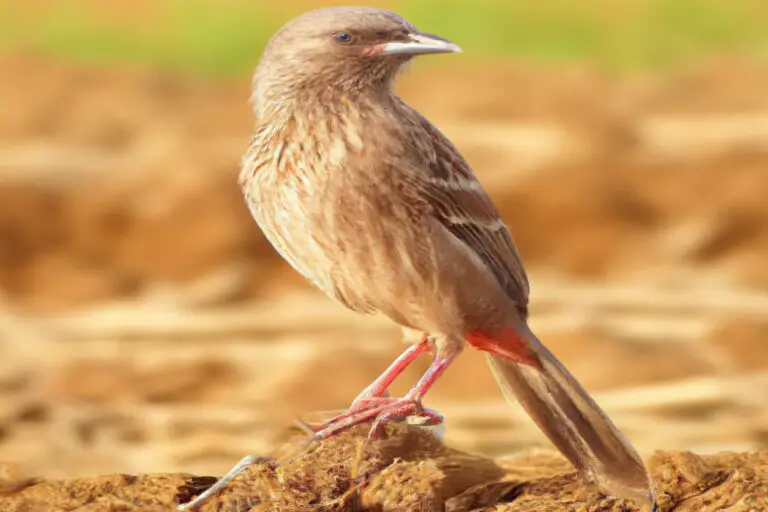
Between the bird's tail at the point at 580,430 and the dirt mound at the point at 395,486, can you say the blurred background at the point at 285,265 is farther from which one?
the bird's tail at the point at 580,430

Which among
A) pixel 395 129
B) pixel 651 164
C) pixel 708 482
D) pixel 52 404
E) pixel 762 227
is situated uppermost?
pixel 651 164

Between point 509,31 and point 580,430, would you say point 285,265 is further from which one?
point 580,430

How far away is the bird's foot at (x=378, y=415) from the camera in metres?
2.49

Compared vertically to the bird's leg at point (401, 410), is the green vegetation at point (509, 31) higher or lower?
higher

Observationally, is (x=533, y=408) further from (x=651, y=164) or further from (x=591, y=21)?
(x=591, y=21)

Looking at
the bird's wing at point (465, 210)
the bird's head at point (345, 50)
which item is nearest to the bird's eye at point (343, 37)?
the bird's head at point (345, 50)

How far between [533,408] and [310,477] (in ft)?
1.56

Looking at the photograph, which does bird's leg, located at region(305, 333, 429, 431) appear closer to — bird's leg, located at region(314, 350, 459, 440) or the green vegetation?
bird's leg, located at region(314, 350, 459, 440)

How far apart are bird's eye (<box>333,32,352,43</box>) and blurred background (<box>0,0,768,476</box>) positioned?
1285 mm

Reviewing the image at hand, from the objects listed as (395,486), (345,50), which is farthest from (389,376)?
(345,50)

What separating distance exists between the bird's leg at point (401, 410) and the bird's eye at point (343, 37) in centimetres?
63

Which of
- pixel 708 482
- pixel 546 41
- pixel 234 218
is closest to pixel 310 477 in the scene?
pixel 708 482

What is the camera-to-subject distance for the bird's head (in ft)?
7.93

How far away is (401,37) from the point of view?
95.1 inches
